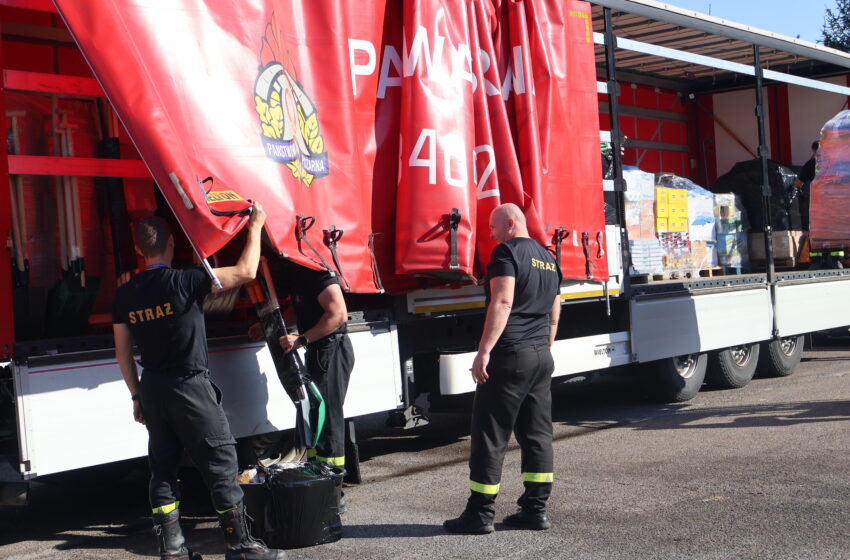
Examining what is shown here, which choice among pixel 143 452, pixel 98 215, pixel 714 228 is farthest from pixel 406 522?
pixel 714 228

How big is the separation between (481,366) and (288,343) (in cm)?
115

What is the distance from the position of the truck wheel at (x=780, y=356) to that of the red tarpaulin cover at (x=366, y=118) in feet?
14.3

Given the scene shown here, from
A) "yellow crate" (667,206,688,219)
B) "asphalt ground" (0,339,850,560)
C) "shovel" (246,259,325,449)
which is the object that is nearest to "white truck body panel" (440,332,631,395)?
"asphalt ground" (0,339,850,560)

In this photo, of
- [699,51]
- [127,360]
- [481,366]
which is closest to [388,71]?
[481,366]

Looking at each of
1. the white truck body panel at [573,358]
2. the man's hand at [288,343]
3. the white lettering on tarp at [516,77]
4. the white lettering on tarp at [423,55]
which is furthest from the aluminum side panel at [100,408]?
the white lettering on tarp at [516,77]

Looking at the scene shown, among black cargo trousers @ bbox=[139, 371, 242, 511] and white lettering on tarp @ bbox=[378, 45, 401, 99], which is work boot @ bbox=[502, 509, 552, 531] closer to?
black cargo trousers @ bbox=[139, 371, 242, 511]

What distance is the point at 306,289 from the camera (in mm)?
6047

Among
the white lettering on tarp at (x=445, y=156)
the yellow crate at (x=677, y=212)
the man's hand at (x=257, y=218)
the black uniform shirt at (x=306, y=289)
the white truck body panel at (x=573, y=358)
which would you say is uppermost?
the white lettering on tarp at (x=445, y=156)

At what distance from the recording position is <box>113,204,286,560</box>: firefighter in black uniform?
489cm

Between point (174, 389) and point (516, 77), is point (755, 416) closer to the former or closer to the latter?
point (516, 77)

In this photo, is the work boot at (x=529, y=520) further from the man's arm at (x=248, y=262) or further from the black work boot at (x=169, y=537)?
the man's arm at (x=248, y=262)

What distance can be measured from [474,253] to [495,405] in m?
1.67

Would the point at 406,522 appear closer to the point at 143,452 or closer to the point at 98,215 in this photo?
the point at 143,452

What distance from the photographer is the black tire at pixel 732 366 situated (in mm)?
10828
